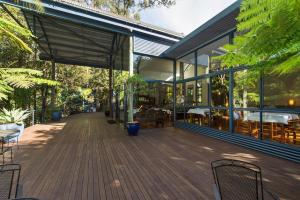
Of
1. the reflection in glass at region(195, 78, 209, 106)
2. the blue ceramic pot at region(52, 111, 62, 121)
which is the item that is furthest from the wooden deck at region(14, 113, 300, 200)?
the blue ceramic pot at region(52, 111, 62, 121)

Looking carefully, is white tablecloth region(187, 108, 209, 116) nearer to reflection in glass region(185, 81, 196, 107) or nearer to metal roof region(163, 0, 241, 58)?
reflection in glass region(185, 81, 196, 107)

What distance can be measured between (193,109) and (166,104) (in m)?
1.81

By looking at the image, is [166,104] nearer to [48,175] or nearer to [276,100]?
[276,100]

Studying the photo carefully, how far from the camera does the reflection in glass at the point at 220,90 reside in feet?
21.4

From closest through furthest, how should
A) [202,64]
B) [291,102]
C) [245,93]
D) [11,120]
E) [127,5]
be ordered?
[291,102], [245,93], [11,120], [202,64], [127,5]

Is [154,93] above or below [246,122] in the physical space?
above

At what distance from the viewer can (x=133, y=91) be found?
315 inches

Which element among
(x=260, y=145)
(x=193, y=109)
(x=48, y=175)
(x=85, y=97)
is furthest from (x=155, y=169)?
(x=85, y=97)

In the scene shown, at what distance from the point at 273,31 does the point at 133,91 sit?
685 centimetres

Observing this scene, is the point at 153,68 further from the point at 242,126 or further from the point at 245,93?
the point at 242,126

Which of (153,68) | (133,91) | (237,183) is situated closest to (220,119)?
(133,91)

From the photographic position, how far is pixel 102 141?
646 cm

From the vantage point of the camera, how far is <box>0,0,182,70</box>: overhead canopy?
7.50 m

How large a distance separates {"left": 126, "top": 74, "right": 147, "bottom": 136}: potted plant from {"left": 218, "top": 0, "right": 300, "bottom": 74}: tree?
5.92m
